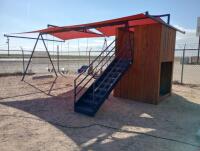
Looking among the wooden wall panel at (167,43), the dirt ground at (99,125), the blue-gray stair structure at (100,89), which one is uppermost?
the wooden wall panel at (167,43)

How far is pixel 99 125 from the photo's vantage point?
4.82 metres

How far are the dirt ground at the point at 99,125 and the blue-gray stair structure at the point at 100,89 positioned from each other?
25 cm

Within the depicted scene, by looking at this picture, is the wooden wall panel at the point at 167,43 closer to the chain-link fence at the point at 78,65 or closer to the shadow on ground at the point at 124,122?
the shadow on ground at the point at 124,122

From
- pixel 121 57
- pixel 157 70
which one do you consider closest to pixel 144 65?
pixel 157 70

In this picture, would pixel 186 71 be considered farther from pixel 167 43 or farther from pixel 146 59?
pixel 146 59

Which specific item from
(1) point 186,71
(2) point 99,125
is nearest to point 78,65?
(1) point 186,71

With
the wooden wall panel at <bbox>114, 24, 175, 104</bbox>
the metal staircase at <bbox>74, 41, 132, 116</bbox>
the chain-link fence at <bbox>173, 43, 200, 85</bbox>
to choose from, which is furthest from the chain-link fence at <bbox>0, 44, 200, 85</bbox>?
the metal staircase at <bbox>74, 41, 132, 116</bbox>

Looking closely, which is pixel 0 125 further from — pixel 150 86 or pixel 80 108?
pixel 150 86

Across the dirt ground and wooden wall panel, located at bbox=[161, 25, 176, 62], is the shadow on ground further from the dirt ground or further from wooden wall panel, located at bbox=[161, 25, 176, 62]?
wooden wall panel, located at bbox=[161, 25, 176, 62]

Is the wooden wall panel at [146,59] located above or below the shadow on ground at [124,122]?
above

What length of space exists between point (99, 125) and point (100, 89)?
1.62 meters

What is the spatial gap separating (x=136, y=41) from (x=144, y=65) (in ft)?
3.07

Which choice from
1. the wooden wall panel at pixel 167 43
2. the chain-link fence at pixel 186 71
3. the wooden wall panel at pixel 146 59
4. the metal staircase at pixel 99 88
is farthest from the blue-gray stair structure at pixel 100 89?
the chain-link fence at pixel 186 71

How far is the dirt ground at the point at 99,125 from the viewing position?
12.3 ft
